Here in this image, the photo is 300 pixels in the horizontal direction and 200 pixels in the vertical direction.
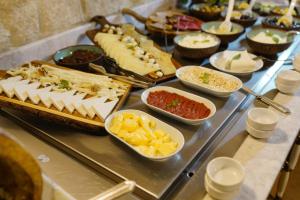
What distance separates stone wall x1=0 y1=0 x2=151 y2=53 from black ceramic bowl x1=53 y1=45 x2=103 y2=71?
5.8 inches

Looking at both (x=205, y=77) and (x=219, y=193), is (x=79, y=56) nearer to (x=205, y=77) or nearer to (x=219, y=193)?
(x=205, y=77)

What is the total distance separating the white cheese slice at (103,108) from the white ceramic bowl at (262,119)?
1.35 ft

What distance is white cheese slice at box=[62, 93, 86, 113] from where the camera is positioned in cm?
88

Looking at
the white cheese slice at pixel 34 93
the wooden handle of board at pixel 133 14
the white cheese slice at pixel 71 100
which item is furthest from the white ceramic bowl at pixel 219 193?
the wooden handle of board at pixel 133 14

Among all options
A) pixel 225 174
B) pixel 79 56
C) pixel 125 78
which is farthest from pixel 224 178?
pixel 79 56

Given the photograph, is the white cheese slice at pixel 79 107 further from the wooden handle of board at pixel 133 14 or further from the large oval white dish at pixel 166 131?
the wooden handle of board at pixel 133 14

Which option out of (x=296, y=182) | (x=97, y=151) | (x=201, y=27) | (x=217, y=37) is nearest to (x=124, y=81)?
(x=97, y=151)

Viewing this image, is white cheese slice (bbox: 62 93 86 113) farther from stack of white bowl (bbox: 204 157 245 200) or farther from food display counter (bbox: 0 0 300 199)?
stack of white bowl (bbox: 204 157 245 200)

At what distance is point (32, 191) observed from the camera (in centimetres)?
49

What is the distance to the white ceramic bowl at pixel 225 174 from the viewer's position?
2.14 ft

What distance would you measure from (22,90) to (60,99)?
0.41 ft

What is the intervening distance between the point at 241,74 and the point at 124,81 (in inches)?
19.8

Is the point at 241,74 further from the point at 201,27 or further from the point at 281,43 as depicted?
A: the point at 201,27

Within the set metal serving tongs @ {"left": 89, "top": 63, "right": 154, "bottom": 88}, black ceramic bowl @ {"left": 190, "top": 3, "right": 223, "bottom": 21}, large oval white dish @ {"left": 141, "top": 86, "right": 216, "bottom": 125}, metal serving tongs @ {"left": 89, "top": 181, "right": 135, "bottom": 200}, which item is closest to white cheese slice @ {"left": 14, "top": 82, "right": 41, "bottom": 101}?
metal serving tongs @ {"left": 89, "top": 63, "right": 154, "bottom": 88}
